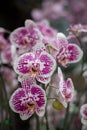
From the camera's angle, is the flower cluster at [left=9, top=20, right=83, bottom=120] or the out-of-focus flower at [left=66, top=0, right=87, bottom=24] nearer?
the flower cluster at [left=9, top=20, right=83, bottom=120]

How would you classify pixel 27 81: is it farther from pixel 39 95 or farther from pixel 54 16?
pixel 54 16

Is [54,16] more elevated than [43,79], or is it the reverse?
[54,16]

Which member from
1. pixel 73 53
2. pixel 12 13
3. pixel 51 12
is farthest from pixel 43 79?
pixel 12 13

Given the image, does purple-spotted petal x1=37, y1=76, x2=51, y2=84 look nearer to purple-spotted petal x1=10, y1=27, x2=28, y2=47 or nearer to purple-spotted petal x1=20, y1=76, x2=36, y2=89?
purple-spotted petal x1=20, y1=76, x2=36, y2=89

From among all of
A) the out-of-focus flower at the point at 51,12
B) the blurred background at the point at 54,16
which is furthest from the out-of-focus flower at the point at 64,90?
the out-of-focus flower at the point at 51,12

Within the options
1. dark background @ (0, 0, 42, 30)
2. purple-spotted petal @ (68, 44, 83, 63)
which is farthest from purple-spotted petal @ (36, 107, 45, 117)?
dark background @ (0, 0, 42, 30)

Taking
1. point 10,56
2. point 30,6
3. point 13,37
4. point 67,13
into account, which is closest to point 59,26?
point 67,13

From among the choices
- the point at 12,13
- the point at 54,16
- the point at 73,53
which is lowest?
the point at 73,53
